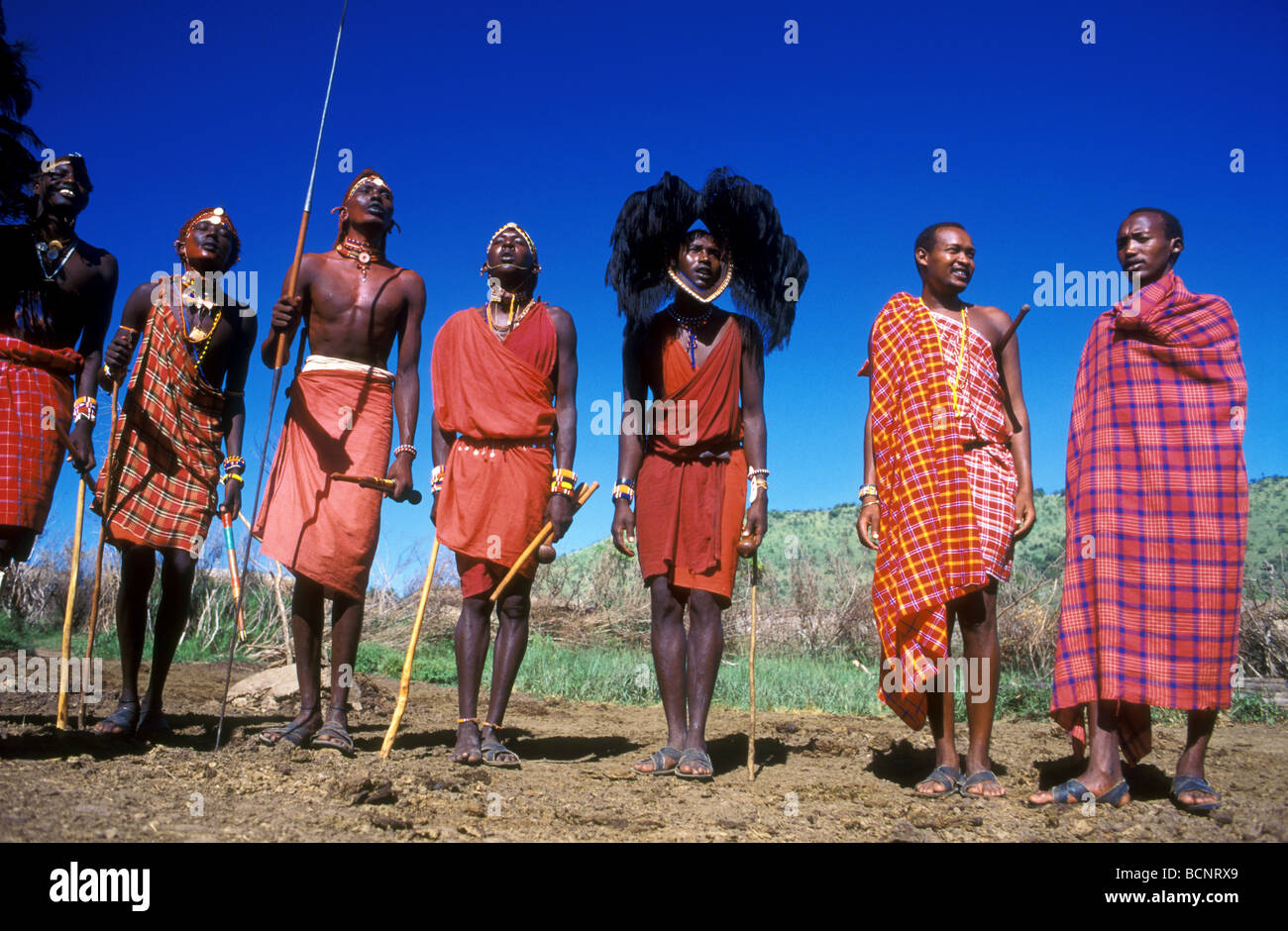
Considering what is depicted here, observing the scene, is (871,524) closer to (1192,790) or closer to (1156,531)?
(1156,531)

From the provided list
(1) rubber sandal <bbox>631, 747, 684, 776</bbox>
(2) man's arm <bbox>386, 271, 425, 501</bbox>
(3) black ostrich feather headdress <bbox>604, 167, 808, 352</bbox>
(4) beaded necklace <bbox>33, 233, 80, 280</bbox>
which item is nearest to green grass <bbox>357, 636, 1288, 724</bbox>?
(1) rubber sandal <bbox>631, 747, 684, 776</bbox>

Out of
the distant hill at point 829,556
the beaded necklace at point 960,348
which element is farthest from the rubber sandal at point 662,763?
the distant hill at point 829,556

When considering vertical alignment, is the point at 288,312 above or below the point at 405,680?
above

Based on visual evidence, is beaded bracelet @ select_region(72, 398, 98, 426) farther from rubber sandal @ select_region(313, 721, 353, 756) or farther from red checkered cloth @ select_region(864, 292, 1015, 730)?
red checkered cloth @ select_region(864, 292, 1015, 730)

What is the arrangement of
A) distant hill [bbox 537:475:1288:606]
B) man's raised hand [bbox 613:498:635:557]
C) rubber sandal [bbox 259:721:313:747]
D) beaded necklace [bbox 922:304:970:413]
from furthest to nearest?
distant hill [bbox 537:475:1288:606] < man's raised hand [bbox 613:498:635:557] < rubber sandal [bbox 259:721:313:747] < beaded necklace [bbox 922:304:970:413]

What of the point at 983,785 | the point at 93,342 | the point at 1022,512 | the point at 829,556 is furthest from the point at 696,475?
the point at 829,556

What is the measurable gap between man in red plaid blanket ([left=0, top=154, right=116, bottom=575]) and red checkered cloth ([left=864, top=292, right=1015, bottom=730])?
12.4 feet

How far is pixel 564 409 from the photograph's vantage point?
4.66m

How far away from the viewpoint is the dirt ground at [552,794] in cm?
300

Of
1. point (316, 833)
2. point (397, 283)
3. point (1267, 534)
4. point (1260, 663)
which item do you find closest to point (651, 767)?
point (316, 833)

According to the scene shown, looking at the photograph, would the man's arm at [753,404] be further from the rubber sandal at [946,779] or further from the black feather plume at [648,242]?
the rubber sandal at [946,779]

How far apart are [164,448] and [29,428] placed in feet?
1.88

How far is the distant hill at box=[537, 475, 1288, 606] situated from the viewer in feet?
45.0

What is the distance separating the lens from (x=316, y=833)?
2873 millimetres
